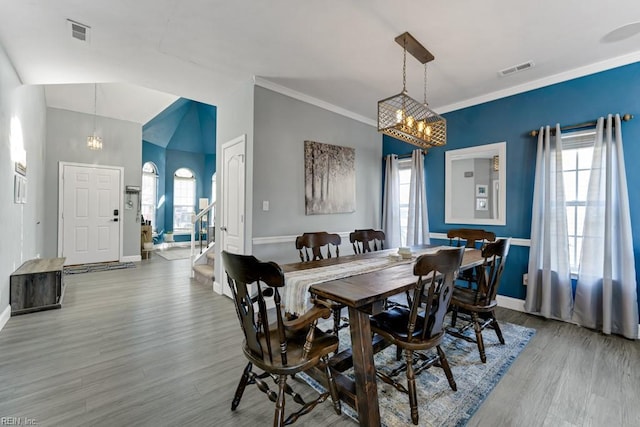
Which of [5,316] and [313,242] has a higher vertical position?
[313,242]

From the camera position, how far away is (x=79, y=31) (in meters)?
2.47

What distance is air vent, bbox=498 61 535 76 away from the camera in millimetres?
2992

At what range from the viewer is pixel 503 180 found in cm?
362

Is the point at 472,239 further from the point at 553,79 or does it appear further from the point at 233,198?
the point at 233,198

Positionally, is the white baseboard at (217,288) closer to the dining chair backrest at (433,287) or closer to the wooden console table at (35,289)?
the wooden console table at (35,289)

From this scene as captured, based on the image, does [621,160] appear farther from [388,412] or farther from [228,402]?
[228,402]

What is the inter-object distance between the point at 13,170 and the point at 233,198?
7.69 feet

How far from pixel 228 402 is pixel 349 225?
3.12 metres

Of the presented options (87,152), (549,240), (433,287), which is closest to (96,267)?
(87,152)

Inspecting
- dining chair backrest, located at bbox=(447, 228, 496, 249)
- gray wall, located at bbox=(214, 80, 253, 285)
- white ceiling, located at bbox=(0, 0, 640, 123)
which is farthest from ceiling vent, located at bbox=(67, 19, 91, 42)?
dining chair backrest, located at bbox=(447, 228, 496, 249)

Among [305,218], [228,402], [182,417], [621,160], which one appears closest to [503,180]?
[621,160]

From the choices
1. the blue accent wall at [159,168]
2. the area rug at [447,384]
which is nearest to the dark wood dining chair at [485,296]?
the area rug at [447,384]

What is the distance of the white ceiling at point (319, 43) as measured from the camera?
2.19 meters

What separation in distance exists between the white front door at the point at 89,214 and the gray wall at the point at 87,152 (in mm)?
122
